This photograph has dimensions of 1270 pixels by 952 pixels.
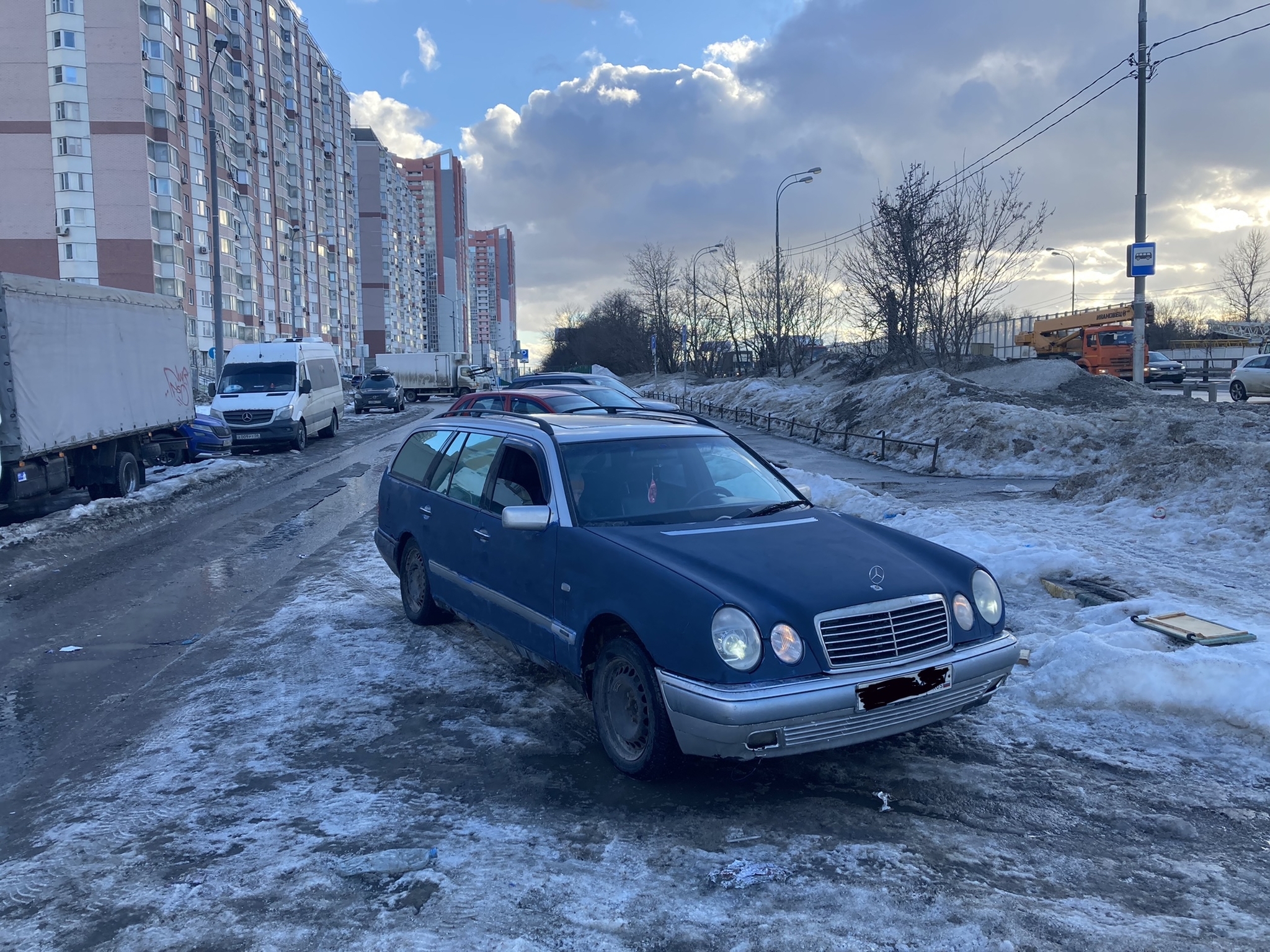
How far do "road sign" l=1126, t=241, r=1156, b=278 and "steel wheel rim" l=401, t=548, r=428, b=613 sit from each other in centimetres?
1830

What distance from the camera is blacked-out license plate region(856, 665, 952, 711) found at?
3955 mm

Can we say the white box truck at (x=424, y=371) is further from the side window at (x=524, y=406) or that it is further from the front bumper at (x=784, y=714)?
the front bumper at (x=784, y=714)

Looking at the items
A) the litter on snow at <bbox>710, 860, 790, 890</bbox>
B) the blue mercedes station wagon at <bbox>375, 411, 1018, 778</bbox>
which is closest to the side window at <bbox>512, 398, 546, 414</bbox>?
the blue mercedes station wagon at <bbox>375, 411, 1018, 778</bbox>

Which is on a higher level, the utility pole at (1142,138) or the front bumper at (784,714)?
the utility pole at (1142,138)

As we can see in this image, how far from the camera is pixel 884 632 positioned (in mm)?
4090

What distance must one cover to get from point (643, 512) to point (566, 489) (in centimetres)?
43

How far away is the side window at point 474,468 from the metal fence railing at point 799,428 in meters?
12.7

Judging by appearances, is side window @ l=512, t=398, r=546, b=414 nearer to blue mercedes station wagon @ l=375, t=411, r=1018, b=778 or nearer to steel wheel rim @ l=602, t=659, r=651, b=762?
blue mercedes station wagon @ l=375, t=411, r=1018, b=778

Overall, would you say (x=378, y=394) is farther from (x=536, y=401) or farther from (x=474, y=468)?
(x=474, y=468)

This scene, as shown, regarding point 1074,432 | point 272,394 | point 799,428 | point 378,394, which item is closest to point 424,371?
point 378,394

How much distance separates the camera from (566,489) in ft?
16.7

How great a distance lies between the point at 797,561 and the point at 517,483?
6.10ft

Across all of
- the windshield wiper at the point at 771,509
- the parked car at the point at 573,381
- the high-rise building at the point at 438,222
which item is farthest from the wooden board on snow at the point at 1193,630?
the high-rise building at the point at 438,222

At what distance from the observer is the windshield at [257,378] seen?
22.8 meters
